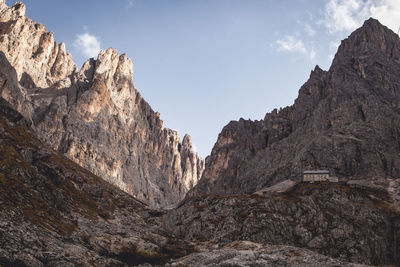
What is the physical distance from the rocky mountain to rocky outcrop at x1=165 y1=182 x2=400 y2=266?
9.80ft

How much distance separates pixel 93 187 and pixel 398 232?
87749mm

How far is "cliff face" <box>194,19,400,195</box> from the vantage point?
444 feet

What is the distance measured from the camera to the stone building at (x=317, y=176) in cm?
11981

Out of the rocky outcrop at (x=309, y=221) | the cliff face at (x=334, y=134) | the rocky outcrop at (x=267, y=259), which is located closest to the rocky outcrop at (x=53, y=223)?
the rocky outcrop at (x=267, y=259)

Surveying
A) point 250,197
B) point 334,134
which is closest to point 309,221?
point 250,197

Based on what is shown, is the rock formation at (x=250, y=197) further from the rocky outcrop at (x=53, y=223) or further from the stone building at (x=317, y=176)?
the stone building at (x=317, y=176)

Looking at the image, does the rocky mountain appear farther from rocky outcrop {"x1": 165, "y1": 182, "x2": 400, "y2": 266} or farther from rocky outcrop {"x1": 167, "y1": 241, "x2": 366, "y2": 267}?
rocky outcrop {"x1": 165, "y1": 182, "x2": 400, "y2": 266}

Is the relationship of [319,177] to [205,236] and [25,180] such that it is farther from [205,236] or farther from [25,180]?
[25,180]

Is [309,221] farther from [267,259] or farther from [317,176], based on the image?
[267,259]

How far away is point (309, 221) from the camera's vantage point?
297 feet

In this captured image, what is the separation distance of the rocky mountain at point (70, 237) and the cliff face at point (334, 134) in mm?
47031

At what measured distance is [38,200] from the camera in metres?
58.3

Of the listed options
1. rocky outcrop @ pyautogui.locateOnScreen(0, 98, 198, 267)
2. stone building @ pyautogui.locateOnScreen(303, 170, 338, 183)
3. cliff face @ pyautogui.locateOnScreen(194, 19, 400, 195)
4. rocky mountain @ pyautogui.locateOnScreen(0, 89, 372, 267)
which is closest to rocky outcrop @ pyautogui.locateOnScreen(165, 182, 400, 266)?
rocky mountain @ pyautogui.locateOnScreen(0, 89, 372, 267)

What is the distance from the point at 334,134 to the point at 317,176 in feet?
112
